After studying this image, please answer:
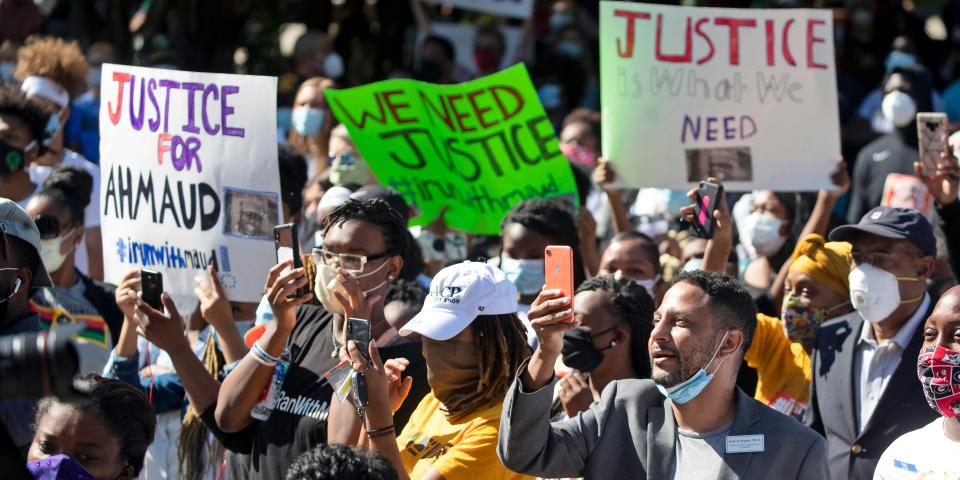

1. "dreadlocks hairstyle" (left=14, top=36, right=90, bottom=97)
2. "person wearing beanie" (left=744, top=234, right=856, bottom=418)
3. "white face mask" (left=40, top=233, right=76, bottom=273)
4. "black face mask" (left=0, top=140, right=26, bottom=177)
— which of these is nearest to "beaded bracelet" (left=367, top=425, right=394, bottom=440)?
"person wearing beanie" (left=744, top=234, right=856, bottom=418)

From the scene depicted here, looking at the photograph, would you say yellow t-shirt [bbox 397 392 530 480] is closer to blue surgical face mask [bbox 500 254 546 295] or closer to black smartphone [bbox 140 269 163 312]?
black smartphone [bbox 140 269 163 312]

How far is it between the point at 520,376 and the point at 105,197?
2.91 metres

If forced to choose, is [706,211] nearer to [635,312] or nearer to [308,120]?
[635,312]

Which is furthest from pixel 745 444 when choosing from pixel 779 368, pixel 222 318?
pixel 222 318

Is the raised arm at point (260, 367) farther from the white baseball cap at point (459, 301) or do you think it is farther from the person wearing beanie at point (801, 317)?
the person wearing beanie at point (801, 317)

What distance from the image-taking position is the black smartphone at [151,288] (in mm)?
5188

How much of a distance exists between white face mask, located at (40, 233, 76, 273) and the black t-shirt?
5.56 feet

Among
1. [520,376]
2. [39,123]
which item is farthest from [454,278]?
[39,123]

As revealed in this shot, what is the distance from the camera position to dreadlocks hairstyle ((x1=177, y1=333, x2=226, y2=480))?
18.5 feet

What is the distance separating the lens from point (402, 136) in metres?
7.08

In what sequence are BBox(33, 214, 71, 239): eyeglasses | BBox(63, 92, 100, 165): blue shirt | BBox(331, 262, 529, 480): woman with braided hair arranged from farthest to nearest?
BBox(63, 92, 100, 165): blue shirt, BBox(33, 214, 71, 239): eyeglasses, BBox(331, 262, 529, 480): woman with braided hair

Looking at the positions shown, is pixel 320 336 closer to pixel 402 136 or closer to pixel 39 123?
pixel 402 136

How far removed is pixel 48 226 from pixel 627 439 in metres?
3.36

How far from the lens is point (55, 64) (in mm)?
8578
